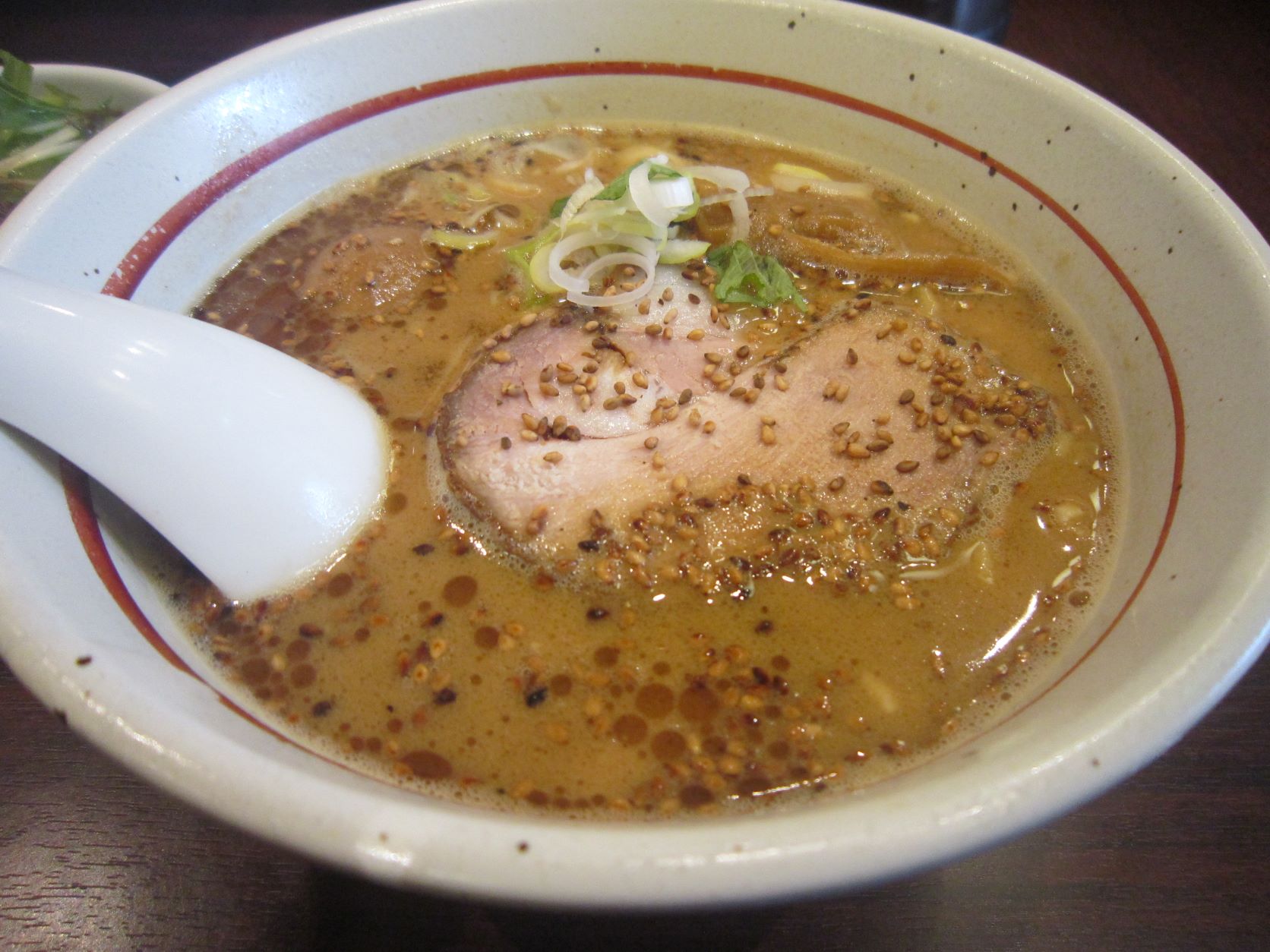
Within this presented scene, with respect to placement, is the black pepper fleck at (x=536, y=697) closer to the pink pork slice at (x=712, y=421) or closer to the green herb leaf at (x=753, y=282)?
the pink pork slice at (x=712, y=421)

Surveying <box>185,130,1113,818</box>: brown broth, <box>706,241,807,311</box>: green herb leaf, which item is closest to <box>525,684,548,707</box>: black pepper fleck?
<box>185,130,1113,818</box>: brown broth

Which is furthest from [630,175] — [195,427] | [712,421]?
[195,427]

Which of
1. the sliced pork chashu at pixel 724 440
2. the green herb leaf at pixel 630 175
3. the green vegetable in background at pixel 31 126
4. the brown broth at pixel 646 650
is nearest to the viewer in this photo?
the brown broth at pixel 646 650

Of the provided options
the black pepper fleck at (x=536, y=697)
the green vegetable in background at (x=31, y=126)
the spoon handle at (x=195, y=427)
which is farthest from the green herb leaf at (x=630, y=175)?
the green vegetable in background at (x=31, y=126)

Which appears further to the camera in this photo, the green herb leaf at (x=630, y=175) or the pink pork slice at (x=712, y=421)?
the green herb leaf at (x=630, y=175)

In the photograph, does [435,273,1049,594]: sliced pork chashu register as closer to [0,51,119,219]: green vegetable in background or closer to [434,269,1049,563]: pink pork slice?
[434,269,1049,563]: pink pork slice

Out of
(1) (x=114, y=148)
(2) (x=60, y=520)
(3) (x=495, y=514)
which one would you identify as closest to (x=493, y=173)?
(1) (x=114, y=148)

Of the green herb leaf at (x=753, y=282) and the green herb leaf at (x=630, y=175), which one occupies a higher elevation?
the green herb leaf at (x=630, y=175)
